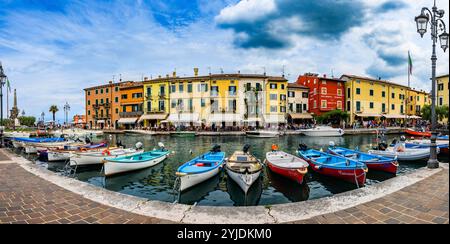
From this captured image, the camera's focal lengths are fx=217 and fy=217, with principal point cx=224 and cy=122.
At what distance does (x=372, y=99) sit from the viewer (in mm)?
48250

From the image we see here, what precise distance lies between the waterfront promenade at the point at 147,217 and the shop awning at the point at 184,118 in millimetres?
37211

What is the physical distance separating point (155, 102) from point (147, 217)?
149ft

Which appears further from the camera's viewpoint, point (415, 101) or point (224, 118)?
point (415, 101)

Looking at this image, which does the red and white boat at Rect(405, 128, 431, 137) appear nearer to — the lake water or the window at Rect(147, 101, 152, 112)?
the lake water

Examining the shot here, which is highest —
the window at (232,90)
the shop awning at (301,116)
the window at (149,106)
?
the window at (232,90)

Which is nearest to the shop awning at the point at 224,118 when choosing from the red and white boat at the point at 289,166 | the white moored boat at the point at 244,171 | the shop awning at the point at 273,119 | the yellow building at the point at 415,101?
the shop awning at the point at 273,119

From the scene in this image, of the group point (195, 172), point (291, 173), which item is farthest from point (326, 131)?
point (195, 172)

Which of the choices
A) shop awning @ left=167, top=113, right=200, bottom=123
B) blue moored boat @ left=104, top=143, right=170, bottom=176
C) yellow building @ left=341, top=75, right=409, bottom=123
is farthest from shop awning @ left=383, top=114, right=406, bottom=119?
blue moored boat @ left=104, top=143, right=170, bottom=176

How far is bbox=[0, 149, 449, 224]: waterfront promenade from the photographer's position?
404 cm

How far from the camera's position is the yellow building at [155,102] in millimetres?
46250

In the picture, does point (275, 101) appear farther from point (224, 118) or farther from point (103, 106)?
point (103, 106)

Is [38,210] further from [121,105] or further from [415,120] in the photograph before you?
[415,120]

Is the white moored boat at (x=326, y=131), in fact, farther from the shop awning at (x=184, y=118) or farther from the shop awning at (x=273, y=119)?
the shop awning at (x=184, y=118)
